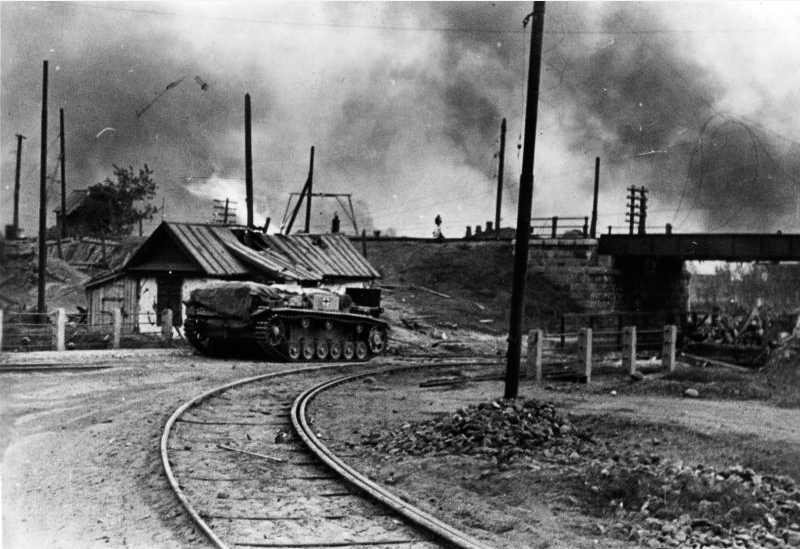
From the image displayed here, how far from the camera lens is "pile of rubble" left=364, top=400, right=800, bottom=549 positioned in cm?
690

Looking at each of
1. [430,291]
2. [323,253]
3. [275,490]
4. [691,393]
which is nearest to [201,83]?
[323,253]

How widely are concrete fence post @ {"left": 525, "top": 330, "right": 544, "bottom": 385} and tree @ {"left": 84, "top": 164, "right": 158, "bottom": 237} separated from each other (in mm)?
37503

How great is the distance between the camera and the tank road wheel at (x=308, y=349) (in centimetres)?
2436

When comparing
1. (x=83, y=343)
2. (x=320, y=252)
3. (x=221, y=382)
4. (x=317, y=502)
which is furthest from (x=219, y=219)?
(x=317, y=502)

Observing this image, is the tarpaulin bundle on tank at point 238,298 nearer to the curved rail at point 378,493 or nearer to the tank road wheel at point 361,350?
the tank road wheel at point 361,350

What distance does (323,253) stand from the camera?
37812 mm

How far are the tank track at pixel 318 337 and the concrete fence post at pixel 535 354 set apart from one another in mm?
7742

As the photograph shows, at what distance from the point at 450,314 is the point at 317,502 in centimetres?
3138

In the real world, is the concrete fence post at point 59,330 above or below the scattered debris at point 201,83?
below

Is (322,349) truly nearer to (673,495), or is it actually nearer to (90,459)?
(90,459)

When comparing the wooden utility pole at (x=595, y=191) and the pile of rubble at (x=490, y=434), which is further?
the wooden utility pole at (x=595, y=191)

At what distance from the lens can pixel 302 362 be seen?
2383cm

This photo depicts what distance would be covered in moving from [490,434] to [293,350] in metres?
14.3

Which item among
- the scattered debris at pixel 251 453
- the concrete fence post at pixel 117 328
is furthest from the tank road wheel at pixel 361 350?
the scattered debris at pixel 251 453
